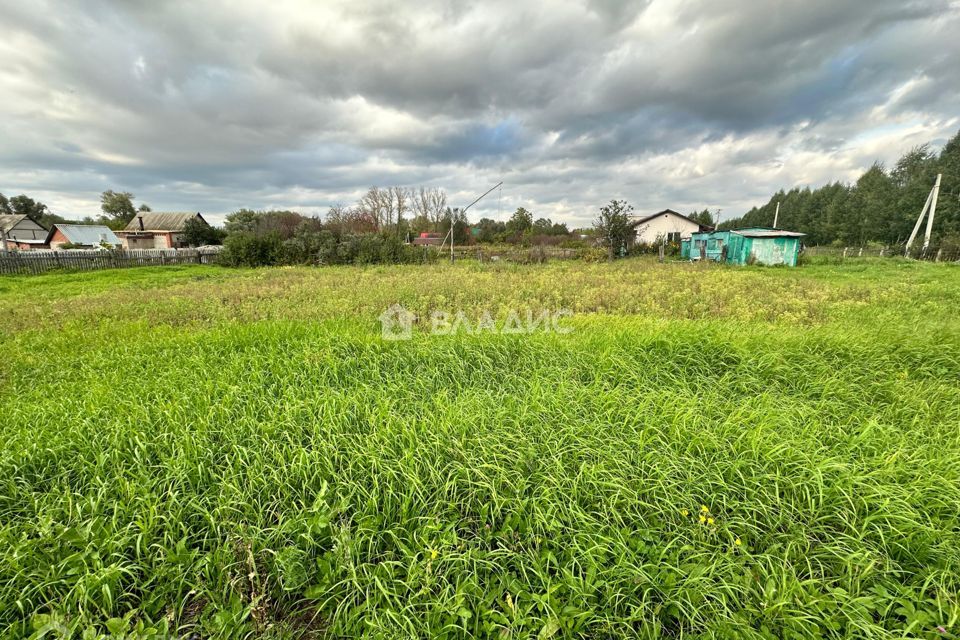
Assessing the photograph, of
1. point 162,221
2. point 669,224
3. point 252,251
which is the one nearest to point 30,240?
point 162,221

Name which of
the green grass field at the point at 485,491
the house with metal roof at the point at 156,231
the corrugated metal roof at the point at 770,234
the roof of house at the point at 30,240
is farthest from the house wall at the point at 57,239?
the corrugated metal roof at the point at 770,234

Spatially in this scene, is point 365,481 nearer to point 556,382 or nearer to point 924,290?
point 556,382

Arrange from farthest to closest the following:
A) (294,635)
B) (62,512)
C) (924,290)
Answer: (924,290) → (62,512) → (294,635)

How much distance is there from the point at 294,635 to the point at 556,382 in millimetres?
2653

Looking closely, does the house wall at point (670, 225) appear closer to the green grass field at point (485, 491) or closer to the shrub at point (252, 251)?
the shrub at point (252, 251)

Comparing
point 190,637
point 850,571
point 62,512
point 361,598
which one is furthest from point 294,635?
point 850,571

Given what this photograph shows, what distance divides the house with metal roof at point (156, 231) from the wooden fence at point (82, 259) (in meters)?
21.4

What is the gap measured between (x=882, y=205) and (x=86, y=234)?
8900 centimetres

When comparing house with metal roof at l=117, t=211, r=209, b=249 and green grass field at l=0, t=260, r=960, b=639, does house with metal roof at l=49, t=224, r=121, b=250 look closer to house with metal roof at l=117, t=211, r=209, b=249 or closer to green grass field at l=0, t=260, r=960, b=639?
house with metal roof at l=117, t=211, r=209, b=249

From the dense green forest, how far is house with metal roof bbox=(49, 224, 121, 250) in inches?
2969

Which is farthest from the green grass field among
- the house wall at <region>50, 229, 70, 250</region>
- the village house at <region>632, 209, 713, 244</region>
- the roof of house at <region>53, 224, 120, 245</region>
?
the house wall at <region>50, 229, 70, 250</region>

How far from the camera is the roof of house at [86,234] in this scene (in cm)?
3941

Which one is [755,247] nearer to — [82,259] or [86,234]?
[82,259]

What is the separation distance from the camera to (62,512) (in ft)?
6.50
